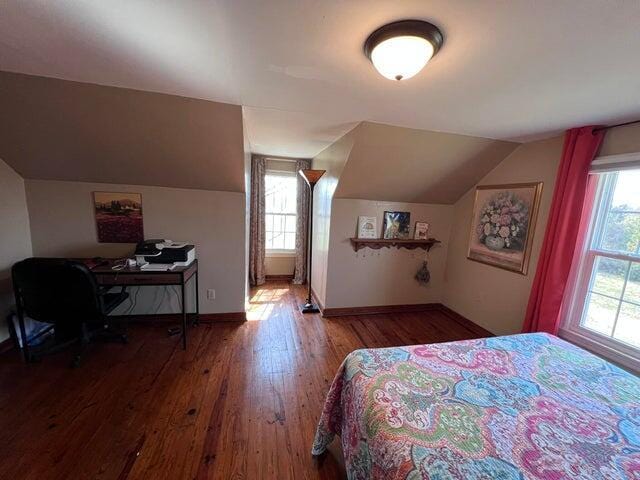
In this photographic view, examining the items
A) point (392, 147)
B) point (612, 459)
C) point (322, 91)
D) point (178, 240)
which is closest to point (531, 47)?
point (322, 91)

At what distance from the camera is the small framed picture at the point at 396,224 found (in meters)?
3.20

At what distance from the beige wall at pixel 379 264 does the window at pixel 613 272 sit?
149 centimetres

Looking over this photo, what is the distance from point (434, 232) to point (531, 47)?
249 cm

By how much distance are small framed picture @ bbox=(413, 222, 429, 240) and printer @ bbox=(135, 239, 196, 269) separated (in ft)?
9.04

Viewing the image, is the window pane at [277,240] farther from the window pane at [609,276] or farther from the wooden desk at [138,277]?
the window pane at [609,276]

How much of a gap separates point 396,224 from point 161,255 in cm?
268

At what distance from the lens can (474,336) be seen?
9.41ft

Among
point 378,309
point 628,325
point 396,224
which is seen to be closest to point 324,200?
point 396,224

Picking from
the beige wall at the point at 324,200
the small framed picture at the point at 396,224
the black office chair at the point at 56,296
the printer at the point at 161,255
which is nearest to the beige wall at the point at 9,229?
the black office chair at the point at 56,296

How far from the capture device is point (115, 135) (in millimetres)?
2045

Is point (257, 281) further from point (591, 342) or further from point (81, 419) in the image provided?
point (591, 342)

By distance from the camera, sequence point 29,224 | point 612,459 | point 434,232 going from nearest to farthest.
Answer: point 612,459 → point 29,224 → point 434,232

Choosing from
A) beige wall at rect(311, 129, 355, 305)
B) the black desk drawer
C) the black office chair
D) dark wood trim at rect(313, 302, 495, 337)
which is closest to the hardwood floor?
the black office chair

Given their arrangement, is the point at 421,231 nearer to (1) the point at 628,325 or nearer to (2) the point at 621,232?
(2) the point at 621,232
